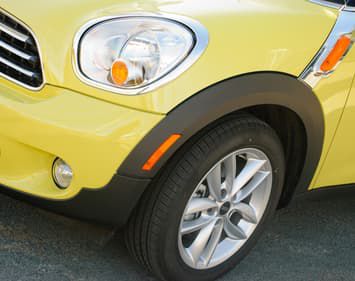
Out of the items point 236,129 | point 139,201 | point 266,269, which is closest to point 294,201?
point 266,269

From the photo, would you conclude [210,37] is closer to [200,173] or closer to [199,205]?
[200,173]

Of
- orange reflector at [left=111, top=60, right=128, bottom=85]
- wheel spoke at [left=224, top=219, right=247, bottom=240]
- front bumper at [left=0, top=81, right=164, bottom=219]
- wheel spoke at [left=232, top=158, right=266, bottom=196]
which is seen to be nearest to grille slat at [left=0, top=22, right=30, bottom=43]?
front bumper at [left=0, top=81, right=164, bottom=219]

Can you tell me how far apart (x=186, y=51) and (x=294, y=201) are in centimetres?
95

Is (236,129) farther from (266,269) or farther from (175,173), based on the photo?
(266,269)

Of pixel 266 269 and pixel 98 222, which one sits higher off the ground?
pixel 98 222

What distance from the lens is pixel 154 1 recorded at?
2.63 meters

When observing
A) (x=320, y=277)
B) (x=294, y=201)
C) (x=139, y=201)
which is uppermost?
(x=139, y=201)

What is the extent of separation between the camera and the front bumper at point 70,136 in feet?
7.73

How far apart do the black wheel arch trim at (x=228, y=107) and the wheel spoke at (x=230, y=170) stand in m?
0.23

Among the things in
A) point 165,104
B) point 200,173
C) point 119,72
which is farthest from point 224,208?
point 119,72

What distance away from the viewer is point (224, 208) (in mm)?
2820

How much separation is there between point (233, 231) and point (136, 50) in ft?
2.91

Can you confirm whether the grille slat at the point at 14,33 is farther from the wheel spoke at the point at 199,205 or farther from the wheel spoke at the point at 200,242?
the wheel spoke at the point at 200,242

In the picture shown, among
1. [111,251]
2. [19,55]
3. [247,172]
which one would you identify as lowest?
[111,251]
